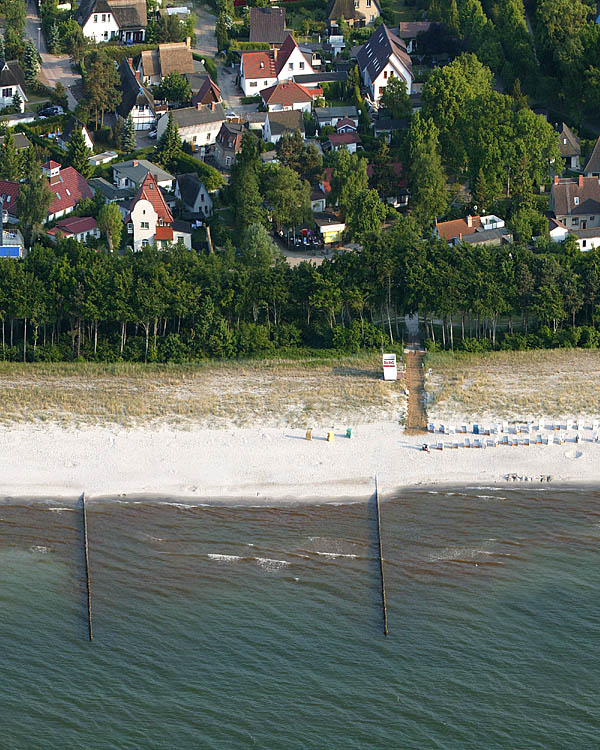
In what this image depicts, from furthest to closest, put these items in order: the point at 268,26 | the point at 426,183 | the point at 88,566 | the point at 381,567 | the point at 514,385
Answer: the point at 268,26 < the point at 426,183 < the point at 514,385 < the point at 88,566 < the point at 381,567

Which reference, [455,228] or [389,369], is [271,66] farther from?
[389,369]

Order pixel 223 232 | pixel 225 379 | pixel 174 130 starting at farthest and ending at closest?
1. pixel 174 130
2. pixel 223 232
3. pixel 225 379

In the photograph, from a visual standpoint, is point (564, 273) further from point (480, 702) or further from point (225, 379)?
point (480, 702)

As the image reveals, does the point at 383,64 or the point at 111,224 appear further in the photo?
the point at 383,64

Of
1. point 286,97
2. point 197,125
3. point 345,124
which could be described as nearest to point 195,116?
point 197,125

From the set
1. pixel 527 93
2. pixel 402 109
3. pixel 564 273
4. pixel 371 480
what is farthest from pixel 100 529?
pixel 527 93
